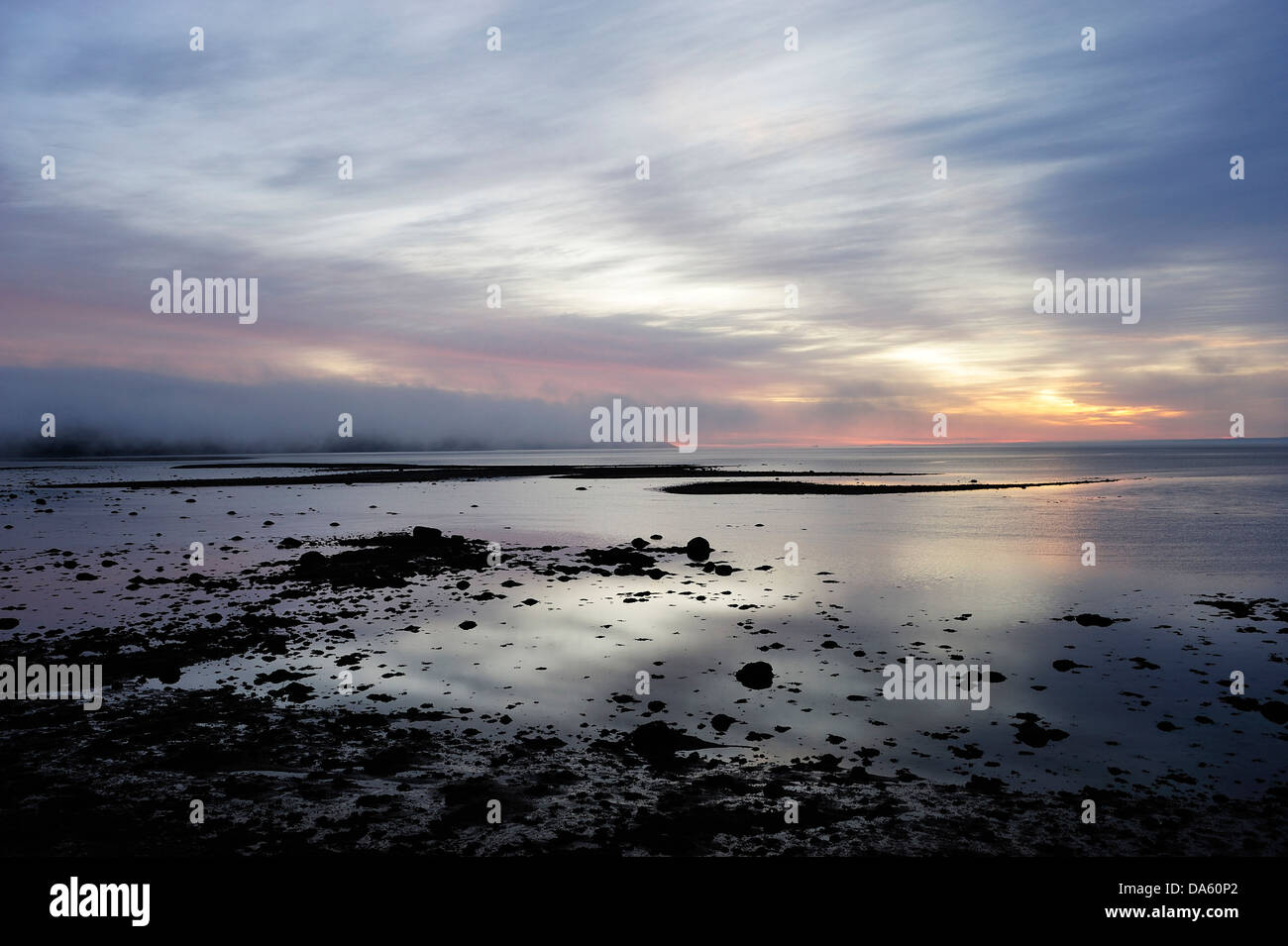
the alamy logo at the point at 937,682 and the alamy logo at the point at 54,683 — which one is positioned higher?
the alamy logo at the point at 54,683

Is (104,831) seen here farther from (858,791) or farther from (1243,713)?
(1243,713)

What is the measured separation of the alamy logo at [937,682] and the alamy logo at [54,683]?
1562cm

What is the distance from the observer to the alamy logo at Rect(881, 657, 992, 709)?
1467 centimetres

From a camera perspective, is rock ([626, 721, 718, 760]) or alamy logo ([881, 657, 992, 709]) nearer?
rock ([626, 721, 718, 760])

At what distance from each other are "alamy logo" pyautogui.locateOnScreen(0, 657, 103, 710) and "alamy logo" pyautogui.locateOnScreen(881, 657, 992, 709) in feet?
51.2

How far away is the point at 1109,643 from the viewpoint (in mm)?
18906

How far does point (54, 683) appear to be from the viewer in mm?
14891

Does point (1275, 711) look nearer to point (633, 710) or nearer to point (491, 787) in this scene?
point (633, 710)

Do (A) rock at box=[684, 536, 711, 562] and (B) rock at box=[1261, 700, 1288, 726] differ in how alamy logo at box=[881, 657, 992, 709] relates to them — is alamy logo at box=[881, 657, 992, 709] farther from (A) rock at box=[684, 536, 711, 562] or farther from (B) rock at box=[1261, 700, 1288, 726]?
(A) rock at box=[684, 536, 711, 562]

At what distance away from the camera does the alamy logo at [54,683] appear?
554 inches
